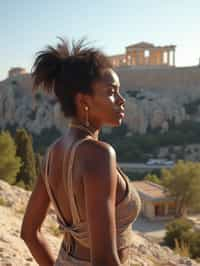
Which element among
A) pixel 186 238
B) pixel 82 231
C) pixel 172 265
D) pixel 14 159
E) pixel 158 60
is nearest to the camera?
pixel 82 231

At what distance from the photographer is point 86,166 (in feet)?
3.26

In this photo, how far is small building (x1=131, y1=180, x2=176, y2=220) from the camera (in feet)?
49.6

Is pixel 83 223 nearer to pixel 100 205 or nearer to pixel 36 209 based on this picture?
pixel 100 205

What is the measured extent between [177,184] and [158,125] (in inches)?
608

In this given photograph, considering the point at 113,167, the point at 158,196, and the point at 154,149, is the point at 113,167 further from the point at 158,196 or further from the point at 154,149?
the point at 154,149

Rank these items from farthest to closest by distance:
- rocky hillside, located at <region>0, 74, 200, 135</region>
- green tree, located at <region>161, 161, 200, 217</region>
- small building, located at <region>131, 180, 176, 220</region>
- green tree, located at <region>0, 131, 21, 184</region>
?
rocky hillside, located at <region>0, 74, 200, 135</region>
green tree, located at <region>161, 161, 200, 217</region>
small building, located at <region>131, 180, 176, 220</region>
green tree, located at <region>0, 131, 21, 184</region>

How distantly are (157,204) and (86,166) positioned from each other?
14.6 metres

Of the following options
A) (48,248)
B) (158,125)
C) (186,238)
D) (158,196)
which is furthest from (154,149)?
(48,248)

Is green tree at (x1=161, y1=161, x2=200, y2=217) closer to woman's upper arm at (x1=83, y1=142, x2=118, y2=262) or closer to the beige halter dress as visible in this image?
the beige halter dress

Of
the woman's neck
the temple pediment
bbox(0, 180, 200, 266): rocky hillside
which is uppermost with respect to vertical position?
the temple pediment

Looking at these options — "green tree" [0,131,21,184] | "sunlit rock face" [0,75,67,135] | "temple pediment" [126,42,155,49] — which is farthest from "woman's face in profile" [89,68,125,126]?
"temple pediment" [126,42,155,49]

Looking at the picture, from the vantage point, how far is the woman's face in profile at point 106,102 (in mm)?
1158

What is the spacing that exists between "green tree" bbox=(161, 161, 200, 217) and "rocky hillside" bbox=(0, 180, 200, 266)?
10.00m

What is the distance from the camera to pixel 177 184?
15281 mm
